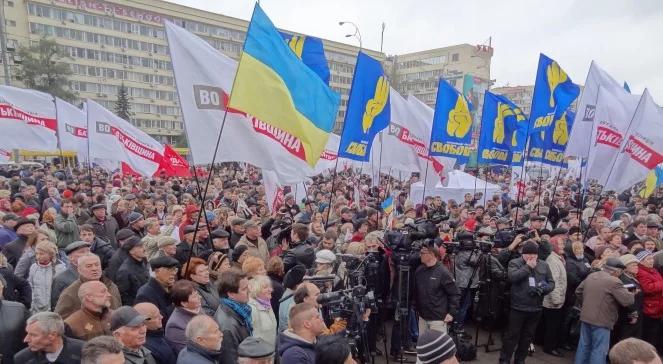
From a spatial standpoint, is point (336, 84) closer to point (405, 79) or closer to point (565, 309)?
point (405, 79)

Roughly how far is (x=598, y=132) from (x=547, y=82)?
1.61 m

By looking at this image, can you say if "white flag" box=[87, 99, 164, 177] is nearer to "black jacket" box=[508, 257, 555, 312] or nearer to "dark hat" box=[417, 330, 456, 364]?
"black jacket" box=[508, 257, 555, 312]

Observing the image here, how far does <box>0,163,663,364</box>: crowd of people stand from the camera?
323cm

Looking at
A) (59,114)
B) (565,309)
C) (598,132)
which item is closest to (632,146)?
(598,132)

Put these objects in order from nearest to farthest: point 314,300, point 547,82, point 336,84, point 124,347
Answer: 1. point 124,347
2. point 314,300
3. point 547,82
4. point 336,84

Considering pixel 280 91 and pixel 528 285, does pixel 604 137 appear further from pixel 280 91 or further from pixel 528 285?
pixel 280 91

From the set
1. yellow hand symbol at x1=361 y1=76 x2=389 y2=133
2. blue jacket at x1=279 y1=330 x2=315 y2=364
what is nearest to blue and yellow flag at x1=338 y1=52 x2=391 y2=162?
yellow hand symbol at x1=361 y1=76 x2=389 y2=133

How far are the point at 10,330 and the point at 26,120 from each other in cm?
937

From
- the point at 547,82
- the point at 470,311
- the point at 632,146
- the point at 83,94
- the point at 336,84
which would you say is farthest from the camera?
the point at 336,84

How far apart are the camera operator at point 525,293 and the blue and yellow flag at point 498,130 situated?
5.87 m

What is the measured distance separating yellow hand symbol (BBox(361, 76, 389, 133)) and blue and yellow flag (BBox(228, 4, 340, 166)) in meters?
1.94

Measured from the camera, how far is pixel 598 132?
8492mm

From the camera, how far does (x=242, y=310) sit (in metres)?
3.95

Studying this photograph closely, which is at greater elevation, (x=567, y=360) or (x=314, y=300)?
(x=314, y=300)
